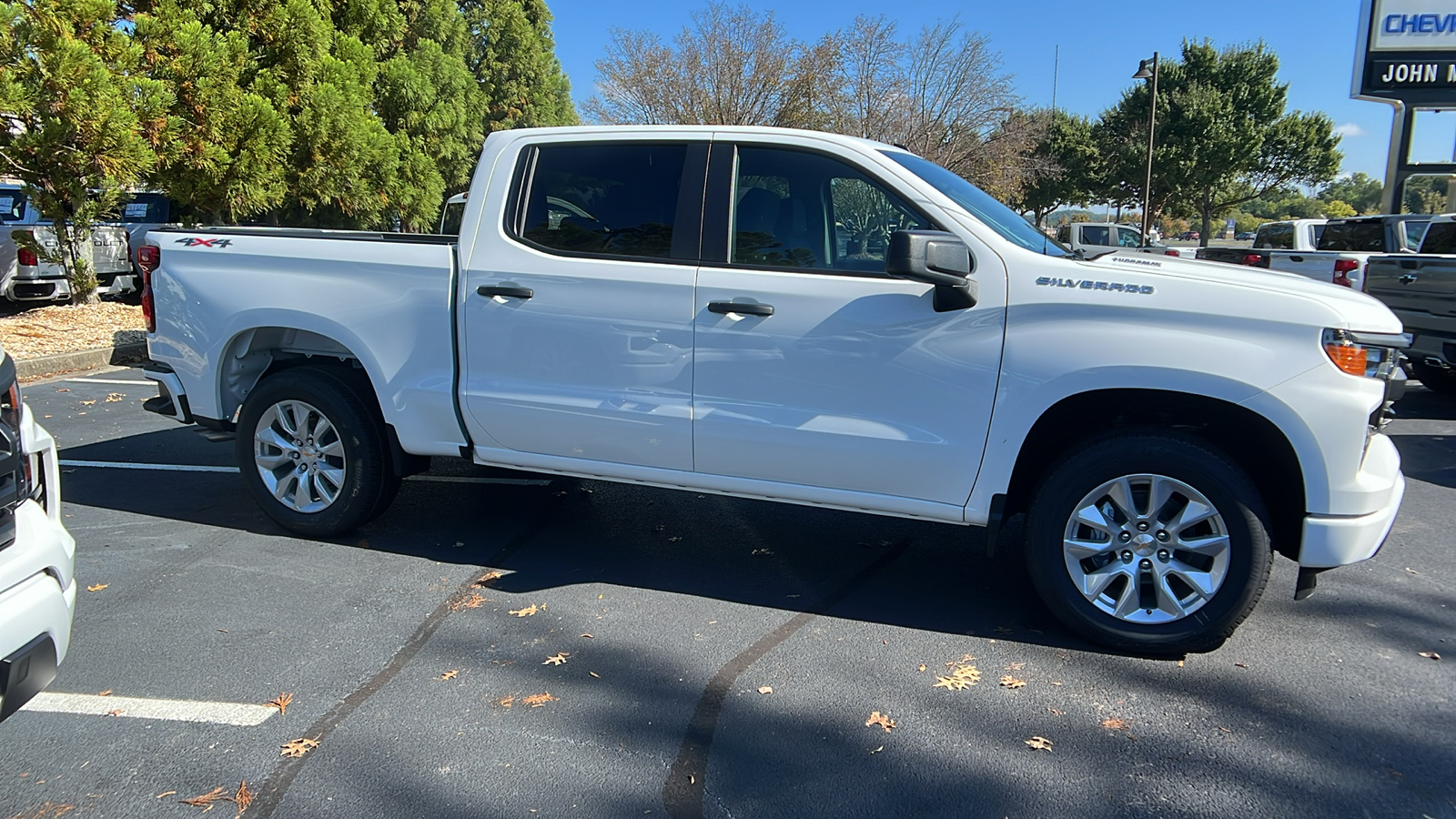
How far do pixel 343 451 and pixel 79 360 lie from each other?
7372 mm

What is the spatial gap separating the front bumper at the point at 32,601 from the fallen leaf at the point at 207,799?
21.8 inches

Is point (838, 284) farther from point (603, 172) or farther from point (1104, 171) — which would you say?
point (1104, 171)

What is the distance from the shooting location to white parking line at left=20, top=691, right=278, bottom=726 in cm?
316

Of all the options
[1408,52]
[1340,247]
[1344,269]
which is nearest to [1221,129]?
[1408,52]

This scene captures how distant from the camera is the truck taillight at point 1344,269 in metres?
9.96

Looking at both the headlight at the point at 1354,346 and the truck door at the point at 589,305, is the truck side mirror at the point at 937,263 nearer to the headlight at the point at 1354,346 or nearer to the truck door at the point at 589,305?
the truck door at the point at 589,305

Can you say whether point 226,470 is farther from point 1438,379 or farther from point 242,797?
point 1438,379

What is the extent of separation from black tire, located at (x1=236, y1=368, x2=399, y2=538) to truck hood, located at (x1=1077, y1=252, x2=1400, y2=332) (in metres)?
3.42

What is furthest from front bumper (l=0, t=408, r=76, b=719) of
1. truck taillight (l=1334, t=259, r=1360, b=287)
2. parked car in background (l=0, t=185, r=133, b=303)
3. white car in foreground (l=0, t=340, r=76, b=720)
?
parked car in background (l=0, t=185, r=133, b=303)

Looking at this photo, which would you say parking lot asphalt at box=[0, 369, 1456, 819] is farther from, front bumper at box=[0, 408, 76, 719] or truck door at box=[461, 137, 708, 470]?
truck door at box=[461, 137, 708, 470]

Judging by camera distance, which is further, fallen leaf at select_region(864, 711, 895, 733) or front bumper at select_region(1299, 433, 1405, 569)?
front bumper at select_region(1299, 433, 1405, 569)

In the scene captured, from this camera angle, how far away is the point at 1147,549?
363cm

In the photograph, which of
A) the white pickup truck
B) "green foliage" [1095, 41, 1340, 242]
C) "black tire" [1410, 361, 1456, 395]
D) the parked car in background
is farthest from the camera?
"green foliage" [1095, 41, 1340, 242]

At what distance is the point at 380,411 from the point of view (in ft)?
15.8
